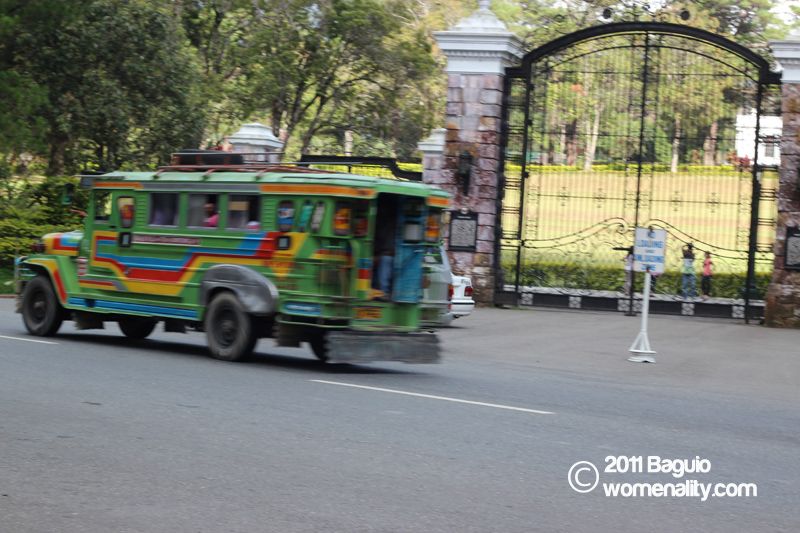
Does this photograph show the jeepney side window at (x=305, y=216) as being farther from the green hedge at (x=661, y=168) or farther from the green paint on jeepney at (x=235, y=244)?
the green hedge at (x=661, y=168)

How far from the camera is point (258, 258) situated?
14.7 metres

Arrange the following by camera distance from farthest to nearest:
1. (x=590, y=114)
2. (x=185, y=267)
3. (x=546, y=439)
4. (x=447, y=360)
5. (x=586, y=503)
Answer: (x=590, y=114)
(x=447, y=360)
(x=185, y=267)
(x=546, y=439)
(x=586, y=503)

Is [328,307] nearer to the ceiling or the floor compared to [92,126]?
nearer to the floor

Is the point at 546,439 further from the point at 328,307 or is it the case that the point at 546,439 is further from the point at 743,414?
the point at 328,307

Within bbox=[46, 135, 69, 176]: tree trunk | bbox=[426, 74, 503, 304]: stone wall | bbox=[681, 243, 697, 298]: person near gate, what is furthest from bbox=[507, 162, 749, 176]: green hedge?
bbox=[46, 135, 69, 176]: tree trunk

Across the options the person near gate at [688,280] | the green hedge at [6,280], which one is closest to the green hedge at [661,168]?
the person near gate at [688,280]

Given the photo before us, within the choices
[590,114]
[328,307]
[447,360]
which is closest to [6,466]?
[328,307]

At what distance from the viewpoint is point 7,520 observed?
6.87 metres

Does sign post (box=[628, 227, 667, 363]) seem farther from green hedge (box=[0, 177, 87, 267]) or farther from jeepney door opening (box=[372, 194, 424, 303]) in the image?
green hedge (box=[0, 177, 87, 267])

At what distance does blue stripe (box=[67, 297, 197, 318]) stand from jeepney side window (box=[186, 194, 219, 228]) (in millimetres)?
1113

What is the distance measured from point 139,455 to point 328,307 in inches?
223

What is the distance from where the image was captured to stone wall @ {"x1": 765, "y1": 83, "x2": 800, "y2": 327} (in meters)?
24.2
